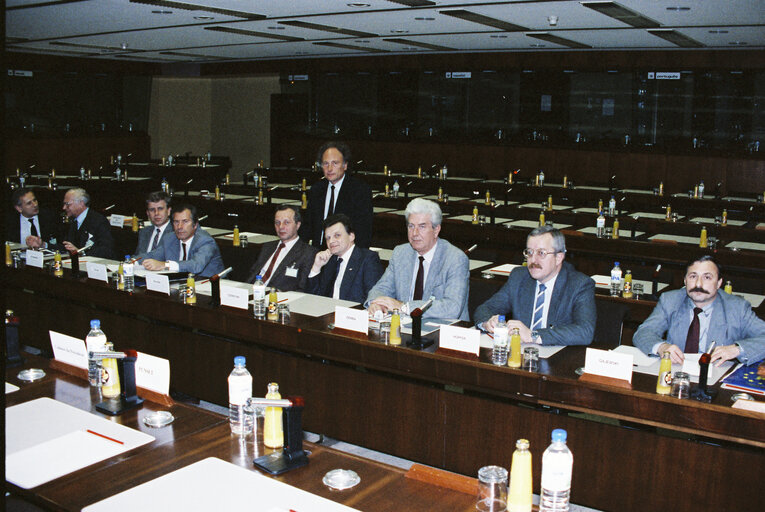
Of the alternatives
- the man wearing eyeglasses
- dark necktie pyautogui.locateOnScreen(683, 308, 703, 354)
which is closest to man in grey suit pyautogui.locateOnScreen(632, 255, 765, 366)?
dark necktie pyautogui.locateOnScreen(683, 308, 703, 354)

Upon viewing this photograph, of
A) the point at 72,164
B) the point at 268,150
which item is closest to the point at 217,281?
the point at 72,164

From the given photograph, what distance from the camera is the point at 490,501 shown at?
1848 millimetres

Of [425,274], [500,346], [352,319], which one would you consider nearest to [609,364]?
[500,346]

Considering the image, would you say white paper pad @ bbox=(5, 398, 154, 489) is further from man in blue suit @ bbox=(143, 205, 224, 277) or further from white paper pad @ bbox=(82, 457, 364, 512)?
man in blue suit @ bbox=(143, 205, 224, 277)

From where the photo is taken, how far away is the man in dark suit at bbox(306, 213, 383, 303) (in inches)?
167

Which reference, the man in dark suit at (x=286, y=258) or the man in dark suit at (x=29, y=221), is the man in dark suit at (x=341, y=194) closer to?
the man in dark suit at (x=286, y=258)

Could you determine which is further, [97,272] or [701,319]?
[97,272]

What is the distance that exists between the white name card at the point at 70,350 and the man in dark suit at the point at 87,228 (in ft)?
9.53

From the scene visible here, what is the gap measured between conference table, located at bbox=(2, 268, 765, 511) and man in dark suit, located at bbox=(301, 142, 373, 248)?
1253 mm

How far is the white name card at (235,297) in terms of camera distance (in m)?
3.90

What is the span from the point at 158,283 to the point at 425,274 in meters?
1.59

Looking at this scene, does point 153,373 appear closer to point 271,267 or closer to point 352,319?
point 352,319

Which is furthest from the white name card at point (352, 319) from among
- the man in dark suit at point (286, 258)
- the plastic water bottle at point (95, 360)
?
the plastic water bottle at point (95, 360)

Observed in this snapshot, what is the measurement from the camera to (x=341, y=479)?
2021 millimetres
